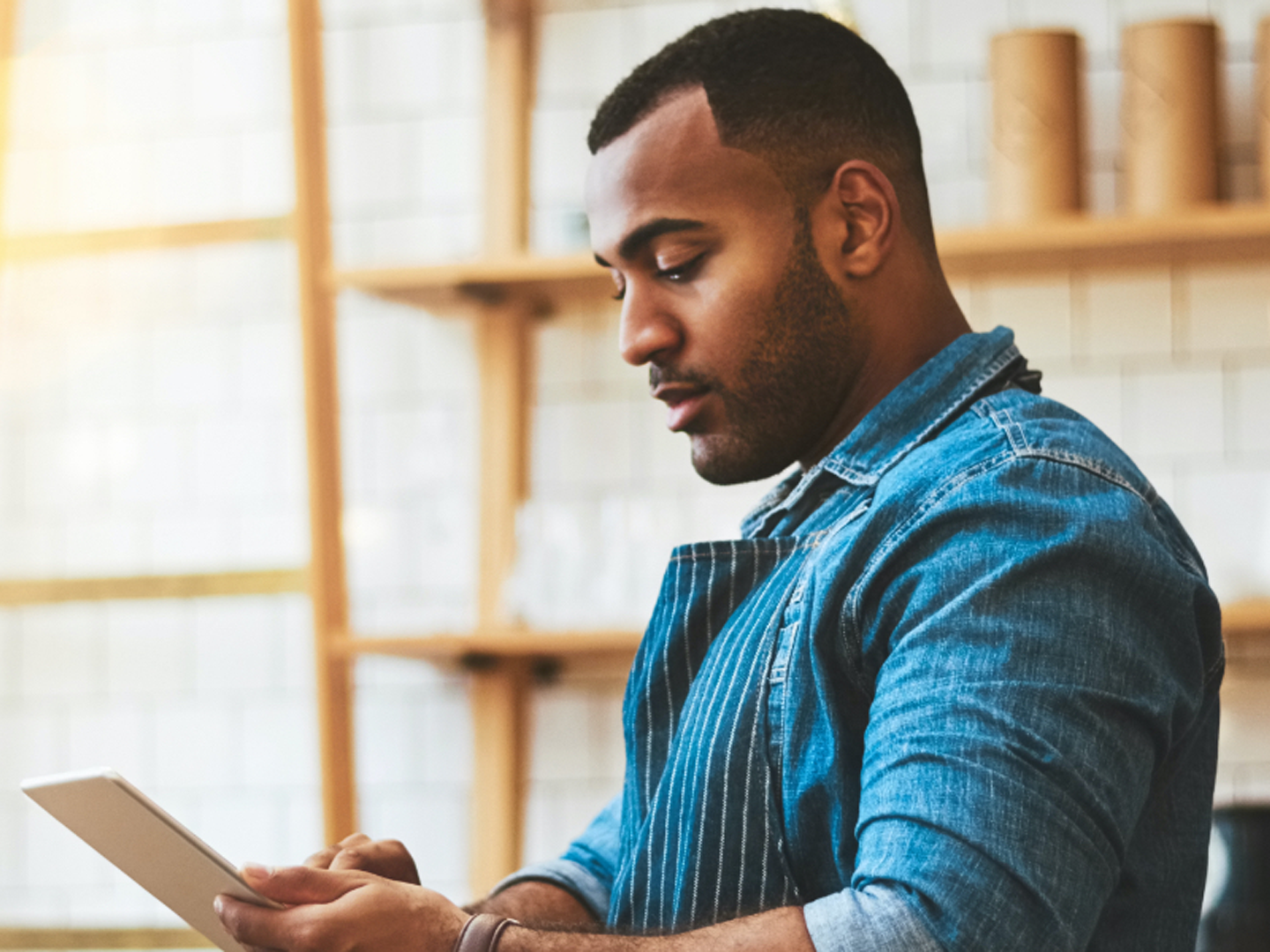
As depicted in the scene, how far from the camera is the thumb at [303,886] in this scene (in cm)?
91

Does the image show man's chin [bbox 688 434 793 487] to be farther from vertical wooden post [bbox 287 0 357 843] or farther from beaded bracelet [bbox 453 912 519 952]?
vertical wooden post [bbox 287 0 357 843]

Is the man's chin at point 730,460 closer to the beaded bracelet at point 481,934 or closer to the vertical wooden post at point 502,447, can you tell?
the beaded bracelet at point 481,934

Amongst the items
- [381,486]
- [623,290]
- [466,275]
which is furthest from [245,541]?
[623,290]

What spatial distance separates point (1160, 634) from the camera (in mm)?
899

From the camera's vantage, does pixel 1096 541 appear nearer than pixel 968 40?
Yes

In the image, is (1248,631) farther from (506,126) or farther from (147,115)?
(147,115)

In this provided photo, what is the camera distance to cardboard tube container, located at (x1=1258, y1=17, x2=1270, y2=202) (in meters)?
2.38

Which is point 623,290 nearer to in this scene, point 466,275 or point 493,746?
point 466,275

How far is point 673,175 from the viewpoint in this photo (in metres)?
1.18

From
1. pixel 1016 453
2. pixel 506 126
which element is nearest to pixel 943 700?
pixel 1016 453

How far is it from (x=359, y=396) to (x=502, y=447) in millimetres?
338

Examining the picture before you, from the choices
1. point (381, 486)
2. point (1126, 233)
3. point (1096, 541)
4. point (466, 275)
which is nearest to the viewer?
point (1096, 541)

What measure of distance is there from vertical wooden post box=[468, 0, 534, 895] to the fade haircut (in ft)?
4.83

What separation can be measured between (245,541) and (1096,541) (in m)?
2.36
